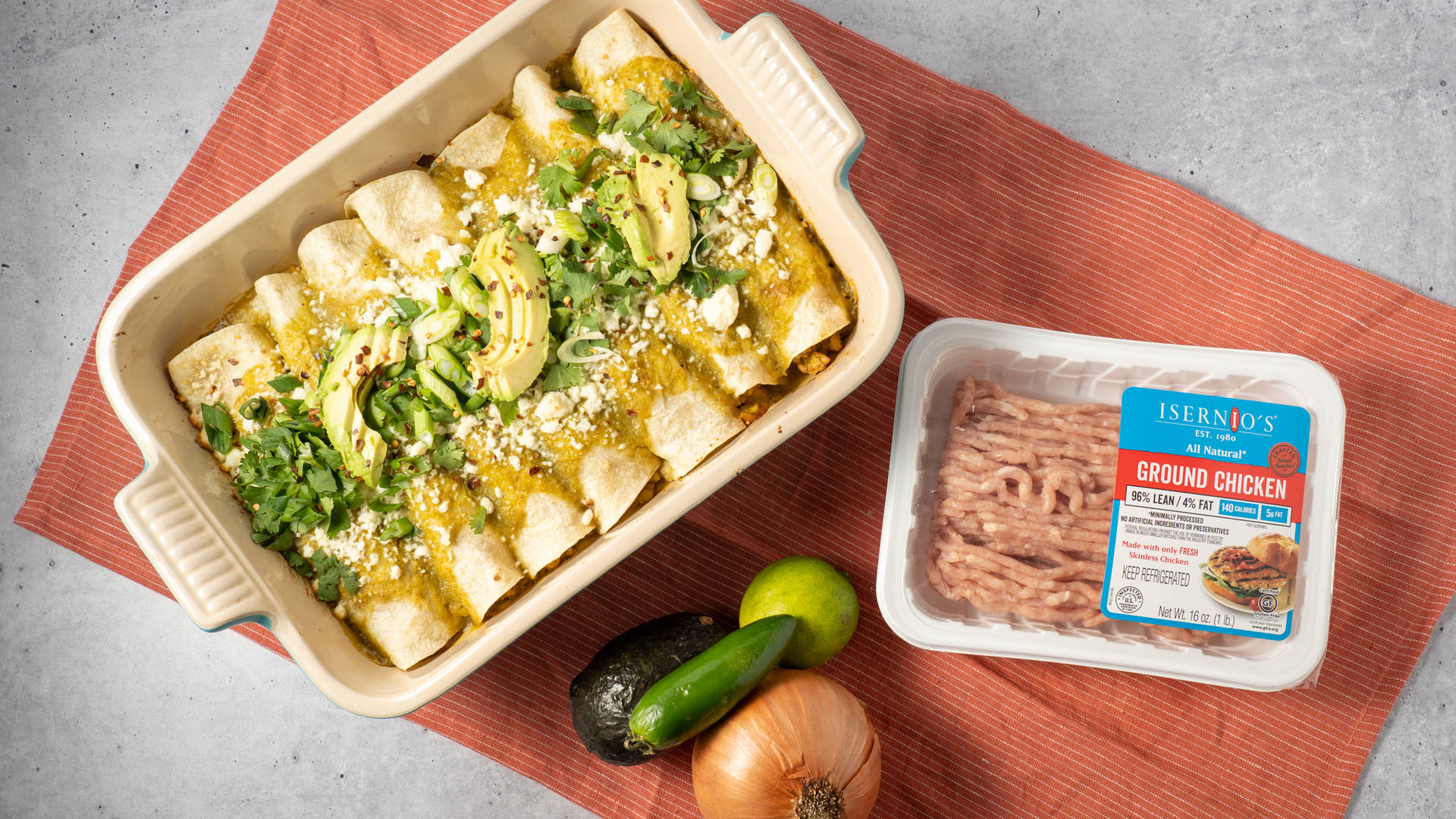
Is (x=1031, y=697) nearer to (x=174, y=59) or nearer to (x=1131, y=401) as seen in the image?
(x=1131, y=401)

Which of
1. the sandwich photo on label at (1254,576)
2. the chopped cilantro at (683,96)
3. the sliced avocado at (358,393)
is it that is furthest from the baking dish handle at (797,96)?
the sandwich photo on label at (1254,576)

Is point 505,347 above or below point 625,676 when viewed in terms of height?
above

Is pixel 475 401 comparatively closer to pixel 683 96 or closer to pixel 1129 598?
pixel 683 96

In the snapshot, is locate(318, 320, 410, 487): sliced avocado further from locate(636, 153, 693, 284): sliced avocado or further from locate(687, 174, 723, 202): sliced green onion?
locate(687, 174, 723, 202): sliced green onion

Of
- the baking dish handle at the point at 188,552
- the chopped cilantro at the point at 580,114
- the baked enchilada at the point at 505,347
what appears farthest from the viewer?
the chopped cilantro at the point at 580,114

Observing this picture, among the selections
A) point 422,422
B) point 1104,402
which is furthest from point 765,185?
point 1104,402

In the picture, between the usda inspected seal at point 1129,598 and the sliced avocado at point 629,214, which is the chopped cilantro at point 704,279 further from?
the usda inspected seal at point 1129,598
